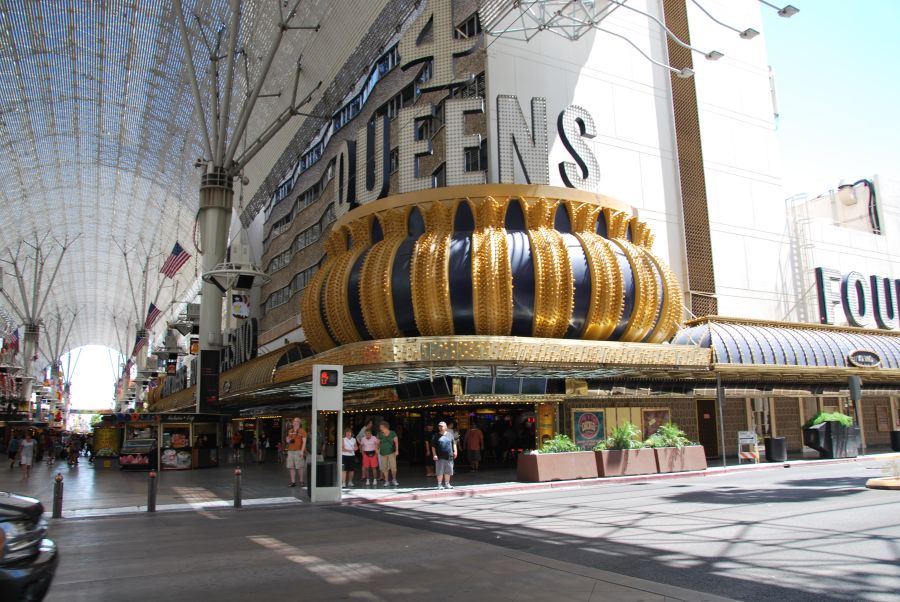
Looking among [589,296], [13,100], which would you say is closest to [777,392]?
[589,296]

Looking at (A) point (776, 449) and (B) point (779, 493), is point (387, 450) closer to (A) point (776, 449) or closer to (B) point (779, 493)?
(B) point (779, 493)

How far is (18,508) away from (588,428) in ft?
63.5

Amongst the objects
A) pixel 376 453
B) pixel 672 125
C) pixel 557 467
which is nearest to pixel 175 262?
pixel 672 125

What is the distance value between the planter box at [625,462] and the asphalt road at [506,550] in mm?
4269

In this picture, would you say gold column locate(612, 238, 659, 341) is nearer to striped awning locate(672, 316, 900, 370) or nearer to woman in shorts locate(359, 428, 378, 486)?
striped awning locate(672, 316, 900, 370)

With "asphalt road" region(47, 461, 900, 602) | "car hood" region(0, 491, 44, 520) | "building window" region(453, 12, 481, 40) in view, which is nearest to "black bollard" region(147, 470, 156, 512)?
"asphalt road" region(47, 461, 900, 602)

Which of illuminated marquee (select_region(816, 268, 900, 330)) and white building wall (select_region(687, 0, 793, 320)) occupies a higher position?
white building wall (select_region(687, 0, 793, 320))

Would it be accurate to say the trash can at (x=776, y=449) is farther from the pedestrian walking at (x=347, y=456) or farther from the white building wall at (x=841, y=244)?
the pedestrian walking at (x=347, y=456)

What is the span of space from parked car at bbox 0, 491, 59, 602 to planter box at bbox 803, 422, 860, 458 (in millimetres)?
25522

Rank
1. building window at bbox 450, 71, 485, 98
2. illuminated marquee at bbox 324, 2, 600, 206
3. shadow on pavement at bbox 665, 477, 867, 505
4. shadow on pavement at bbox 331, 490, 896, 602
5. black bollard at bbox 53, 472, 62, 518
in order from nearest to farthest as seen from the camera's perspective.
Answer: shadow on pavement at bbox 331, 490, 896, 602 → shadow on pavement at bbox 665, 477, 867, 505 → black bollard at bbox 53, 472, 62, 518 → illuminated marquee at bbox 324, 2, 600, 206 → building window at bbox 450, 71, 485, 98

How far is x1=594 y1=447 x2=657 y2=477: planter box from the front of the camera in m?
19.4

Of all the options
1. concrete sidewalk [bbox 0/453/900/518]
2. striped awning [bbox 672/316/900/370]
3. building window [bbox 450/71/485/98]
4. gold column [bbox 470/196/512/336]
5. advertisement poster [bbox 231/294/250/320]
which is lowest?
concrete sidewalk [bbox 0/453/900/518]

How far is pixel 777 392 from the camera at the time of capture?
87.9 ft

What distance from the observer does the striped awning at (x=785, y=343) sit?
24734mm
